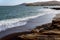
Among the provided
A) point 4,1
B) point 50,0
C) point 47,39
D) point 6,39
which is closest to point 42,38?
point 47,39

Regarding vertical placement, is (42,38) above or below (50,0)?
below

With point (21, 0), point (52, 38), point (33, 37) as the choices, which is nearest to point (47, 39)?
point (52, 38)

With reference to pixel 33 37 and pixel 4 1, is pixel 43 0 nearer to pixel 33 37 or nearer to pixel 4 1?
pixel 4 1

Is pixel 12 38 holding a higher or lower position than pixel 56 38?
higher

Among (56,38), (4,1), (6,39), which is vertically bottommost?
(56,38)

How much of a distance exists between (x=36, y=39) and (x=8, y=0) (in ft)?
6.19

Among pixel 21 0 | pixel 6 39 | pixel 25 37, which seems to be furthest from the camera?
pixel 21 0

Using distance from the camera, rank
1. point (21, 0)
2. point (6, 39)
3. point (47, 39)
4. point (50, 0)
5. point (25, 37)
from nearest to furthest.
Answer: point (47, 39) → point (25, 37) → point (6, 39) → point (21, 0) → point (50, 0)

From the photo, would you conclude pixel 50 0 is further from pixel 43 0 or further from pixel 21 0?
pixel 21 0

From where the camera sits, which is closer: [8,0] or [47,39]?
[47,39]

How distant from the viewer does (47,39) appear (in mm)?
1811

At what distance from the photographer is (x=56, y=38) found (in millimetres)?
1819

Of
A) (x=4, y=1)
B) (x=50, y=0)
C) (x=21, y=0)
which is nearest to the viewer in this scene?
(x=4, y=1)

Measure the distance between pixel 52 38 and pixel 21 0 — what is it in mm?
2504
